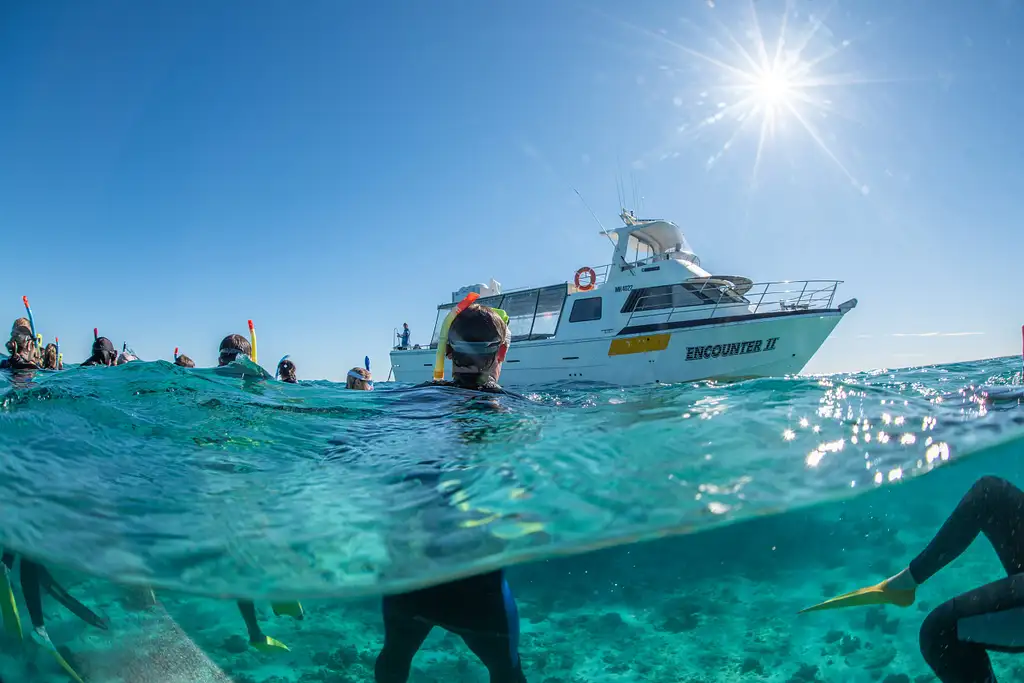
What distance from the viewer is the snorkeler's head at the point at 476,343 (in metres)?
2.75

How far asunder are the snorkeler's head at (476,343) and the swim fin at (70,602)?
267 centimetres

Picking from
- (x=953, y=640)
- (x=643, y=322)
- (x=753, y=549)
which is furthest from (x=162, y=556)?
(x=643, y=322)

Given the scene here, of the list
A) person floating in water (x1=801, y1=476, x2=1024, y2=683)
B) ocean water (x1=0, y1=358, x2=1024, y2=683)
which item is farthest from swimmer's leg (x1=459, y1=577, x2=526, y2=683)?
person floating in water (x1=801, y1=476, x2=1024, y2=683)

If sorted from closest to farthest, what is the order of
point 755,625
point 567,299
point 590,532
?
point 590,532, point 755,625, point 567,299

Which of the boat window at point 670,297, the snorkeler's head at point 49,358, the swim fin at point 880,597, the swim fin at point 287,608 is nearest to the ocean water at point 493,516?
the swim fin at point 287,608

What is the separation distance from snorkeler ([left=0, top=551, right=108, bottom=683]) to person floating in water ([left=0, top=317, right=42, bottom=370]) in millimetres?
7028

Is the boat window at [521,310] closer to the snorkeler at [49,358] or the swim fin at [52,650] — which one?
the snorkeler at [49,358]

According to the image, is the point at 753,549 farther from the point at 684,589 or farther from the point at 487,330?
the point at 487,330

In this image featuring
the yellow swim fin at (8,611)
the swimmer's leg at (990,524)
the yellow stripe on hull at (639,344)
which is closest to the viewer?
the swimmer's leg at (990,524)

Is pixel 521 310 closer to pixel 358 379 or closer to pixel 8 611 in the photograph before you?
pixel 358 379

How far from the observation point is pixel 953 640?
2.15m

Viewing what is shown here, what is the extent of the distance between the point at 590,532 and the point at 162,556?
2118 millimetres

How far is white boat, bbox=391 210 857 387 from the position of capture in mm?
13891

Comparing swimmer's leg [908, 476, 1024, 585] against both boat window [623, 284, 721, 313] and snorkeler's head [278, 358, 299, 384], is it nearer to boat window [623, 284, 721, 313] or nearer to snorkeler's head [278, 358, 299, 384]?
snorkeler's head [278, 358, 299, 384]
